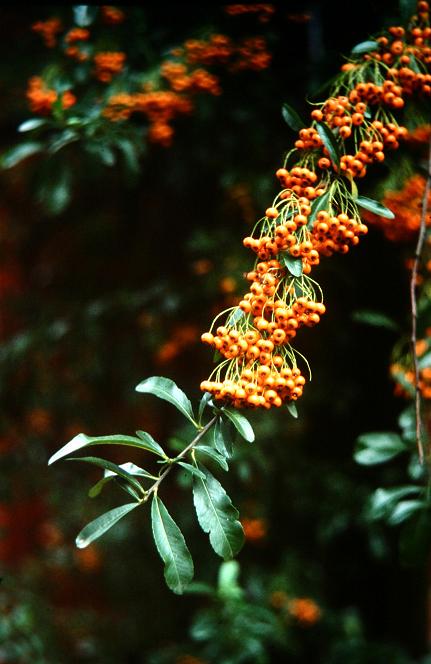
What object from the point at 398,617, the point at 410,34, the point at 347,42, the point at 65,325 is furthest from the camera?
the point at 398,617

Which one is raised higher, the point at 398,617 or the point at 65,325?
the point at 65,325

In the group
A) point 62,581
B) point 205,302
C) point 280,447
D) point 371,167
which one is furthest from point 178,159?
point 62,581

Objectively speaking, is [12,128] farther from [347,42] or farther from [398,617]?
[398,617]

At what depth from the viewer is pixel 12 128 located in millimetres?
2525

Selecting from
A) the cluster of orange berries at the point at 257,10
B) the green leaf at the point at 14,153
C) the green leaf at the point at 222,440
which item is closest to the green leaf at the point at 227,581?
the green leaf at the point at 222,440

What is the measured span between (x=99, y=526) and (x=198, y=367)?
2.56 meters

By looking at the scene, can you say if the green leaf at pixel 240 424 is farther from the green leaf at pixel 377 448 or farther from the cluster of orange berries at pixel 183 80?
the cluster of orange berries at pixel 183 80

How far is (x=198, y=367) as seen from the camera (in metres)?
3.48

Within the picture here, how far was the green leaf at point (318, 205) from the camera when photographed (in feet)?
3.22

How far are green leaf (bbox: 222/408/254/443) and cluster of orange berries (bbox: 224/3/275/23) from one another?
4.19ft

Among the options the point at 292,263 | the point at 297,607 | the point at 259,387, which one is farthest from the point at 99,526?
the point at 297,607

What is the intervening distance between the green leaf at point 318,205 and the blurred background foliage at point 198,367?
0.60 m

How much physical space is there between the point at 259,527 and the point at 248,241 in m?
1.86

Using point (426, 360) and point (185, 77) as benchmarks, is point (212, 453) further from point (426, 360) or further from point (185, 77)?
point (185, 77)
